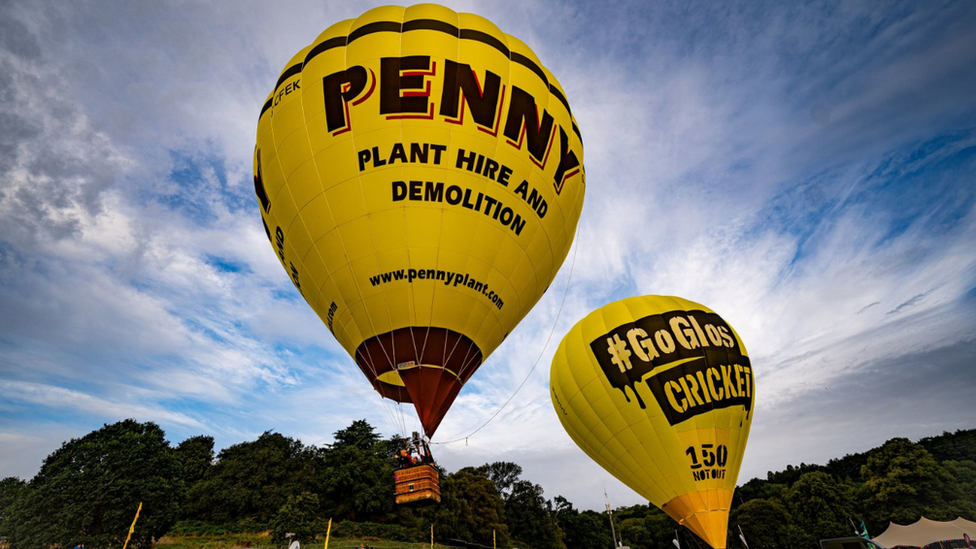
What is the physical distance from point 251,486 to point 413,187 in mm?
36241

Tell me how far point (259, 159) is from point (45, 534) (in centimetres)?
2245

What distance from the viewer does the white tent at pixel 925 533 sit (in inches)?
987

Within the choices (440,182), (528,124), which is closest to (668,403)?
(528,124)

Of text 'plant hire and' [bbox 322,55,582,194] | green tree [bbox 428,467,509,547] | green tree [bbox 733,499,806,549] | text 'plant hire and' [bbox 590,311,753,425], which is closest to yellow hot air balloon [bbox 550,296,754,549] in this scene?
text 'plant hire and' [bbox 590,311,753,425]

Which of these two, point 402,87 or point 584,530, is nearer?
point 402,87

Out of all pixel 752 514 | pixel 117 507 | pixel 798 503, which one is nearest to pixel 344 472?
pixel 117 507

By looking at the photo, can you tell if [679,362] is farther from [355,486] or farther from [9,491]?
[9,491]

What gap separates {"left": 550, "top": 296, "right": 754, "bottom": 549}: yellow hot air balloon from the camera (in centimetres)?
1347

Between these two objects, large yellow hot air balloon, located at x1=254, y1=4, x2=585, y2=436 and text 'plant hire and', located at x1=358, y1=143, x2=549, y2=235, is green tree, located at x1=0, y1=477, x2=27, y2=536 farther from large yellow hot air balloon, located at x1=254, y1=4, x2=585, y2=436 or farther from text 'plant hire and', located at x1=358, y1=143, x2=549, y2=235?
text 'plant hire and', located at x1=358, y1=143, x2=549, y2=235

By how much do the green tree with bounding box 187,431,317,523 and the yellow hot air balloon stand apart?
2769 cm

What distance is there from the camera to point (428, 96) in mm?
8578

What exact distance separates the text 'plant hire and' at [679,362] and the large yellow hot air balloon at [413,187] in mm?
6638

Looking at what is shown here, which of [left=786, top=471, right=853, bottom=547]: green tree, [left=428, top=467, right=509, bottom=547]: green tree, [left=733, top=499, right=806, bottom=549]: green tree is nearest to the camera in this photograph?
[left=428, top=467, right=509, bottom=547]: green tree

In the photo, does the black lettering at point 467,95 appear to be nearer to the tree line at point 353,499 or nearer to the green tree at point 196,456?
the tree line at point 353,499
